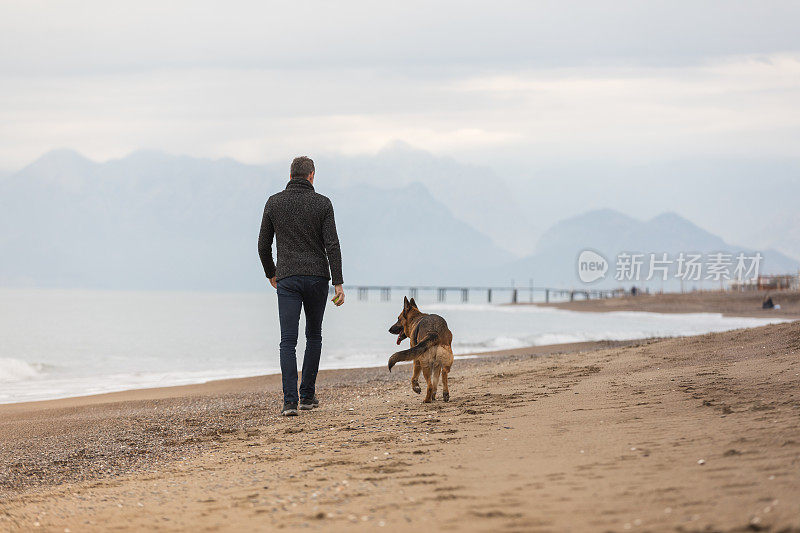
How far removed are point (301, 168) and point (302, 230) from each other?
63cm

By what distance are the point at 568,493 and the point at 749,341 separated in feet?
26.0

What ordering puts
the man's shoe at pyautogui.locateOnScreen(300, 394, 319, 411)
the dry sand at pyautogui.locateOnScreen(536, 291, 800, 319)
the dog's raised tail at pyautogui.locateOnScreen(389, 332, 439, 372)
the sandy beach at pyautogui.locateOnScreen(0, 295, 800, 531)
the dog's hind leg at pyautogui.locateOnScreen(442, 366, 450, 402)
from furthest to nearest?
1. the dry sand at pyautogui.locateOnScreen(536, 291, 800, 319)
2. the man's shoe at pyautogui.locateOnScreen(300, 394, 319, 411)
3. the dog's hind leg at pyautogui.locateOnScreen(442, 366, 450, 402)
4. the dog's raised tail at pyautogui.locateOnScreen(389, 332, 439, 372)
5. the sandy beach at pyautogui.locateOnScreen(0, 295, 800, 531)

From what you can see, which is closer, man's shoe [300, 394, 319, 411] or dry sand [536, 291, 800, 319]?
man's shoe [300, 394, 319, 411]

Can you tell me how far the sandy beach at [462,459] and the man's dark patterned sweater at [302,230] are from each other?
1419 mm

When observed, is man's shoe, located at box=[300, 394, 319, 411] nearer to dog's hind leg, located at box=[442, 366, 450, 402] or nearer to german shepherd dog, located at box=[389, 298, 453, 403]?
german shepherd dog, located at box=[389, 298, 453, 403]

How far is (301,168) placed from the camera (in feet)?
26.5

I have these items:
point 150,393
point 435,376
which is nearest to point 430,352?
point 435,376

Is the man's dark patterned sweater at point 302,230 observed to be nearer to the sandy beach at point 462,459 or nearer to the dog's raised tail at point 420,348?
the dog's raised tail at point 420,348

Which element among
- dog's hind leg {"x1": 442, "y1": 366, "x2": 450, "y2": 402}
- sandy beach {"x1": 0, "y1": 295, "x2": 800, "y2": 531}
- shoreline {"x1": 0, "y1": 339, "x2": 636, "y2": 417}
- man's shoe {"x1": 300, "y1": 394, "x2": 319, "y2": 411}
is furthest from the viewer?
shoreline {"x1": 0, "y1": 339, "x2": 636, "y2": 417}

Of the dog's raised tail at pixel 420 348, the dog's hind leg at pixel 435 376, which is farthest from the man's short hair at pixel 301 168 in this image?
the dog's hind leg at pixel 435 376

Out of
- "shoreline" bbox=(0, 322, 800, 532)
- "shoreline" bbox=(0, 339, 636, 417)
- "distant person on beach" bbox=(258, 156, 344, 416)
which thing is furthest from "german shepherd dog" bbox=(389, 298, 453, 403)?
"shoreline" bbox=(0, 339, 636, 417)

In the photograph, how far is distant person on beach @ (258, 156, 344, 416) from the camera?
25.8ft

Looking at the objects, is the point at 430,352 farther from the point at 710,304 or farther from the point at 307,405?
the point at 710,304

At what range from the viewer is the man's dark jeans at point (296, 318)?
7.89m
